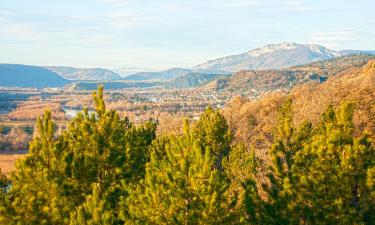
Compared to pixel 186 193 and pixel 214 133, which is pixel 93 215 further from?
pixel 214 133

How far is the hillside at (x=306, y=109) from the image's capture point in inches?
3041

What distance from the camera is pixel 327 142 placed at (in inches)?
1134

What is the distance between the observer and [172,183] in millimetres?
25641

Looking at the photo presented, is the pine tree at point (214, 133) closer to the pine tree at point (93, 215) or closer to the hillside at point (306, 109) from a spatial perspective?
the hillside at point (306, 109)

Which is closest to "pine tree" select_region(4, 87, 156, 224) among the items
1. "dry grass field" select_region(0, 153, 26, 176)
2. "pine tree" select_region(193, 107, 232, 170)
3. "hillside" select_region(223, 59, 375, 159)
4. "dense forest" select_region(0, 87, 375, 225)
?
"dense forest" select_region(0, 87, 375, 225)

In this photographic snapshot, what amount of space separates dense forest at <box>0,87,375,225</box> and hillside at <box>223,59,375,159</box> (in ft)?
127

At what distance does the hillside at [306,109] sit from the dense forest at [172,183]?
3884 cm

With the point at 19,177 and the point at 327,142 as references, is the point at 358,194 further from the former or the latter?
the point at 19,177

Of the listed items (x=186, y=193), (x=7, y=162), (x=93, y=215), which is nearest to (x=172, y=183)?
(x=186, y=193)

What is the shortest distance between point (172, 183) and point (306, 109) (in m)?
75.3

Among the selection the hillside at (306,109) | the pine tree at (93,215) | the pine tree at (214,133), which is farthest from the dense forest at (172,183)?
the hillside at (306,109)

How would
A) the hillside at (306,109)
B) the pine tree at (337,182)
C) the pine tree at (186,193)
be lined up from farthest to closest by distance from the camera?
the hillside at (306,109) → the pine tree at (337,182) → the pine tree at (186,193)

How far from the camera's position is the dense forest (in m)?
25.5

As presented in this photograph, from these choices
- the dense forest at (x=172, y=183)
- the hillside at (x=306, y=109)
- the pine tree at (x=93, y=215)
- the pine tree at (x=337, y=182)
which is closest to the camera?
the pine tree at (x=93, y=215)
